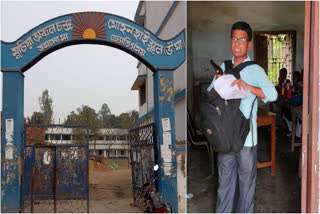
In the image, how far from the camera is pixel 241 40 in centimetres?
548

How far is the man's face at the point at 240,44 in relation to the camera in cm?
547

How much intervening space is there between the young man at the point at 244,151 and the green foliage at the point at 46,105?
10.0 ft

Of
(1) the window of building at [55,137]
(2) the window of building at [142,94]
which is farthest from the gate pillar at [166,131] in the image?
(2) the window of building at [142,94]

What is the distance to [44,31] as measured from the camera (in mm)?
6258

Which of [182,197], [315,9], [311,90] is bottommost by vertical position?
[182,197]

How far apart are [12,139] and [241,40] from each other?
3166mm

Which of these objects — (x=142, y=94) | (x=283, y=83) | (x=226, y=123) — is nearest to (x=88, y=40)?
(x=226, y=123)

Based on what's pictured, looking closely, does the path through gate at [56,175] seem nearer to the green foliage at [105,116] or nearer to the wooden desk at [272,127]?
the green foliage at [105,116]

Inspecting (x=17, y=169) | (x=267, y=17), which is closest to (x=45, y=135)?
(x=17, y=169)

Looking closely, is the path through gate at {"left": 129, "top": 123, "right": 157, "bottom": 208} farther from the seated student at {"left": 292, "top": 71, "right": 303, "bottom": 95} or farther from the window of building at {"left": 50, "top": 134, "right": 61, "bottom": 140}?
the seated student at {"left": 292, "top": 71, "right": 303, "bottom": 95}

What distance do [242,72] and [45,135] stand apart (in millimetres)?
3376

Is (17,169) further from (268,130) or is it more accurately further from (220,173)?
(268,130)

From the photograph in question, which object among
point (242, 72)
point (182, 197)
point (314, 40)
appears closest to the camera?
point (314, 40)

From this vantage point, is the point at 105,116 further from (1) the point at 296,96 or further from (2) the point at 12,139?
(1) the point at 296,96
